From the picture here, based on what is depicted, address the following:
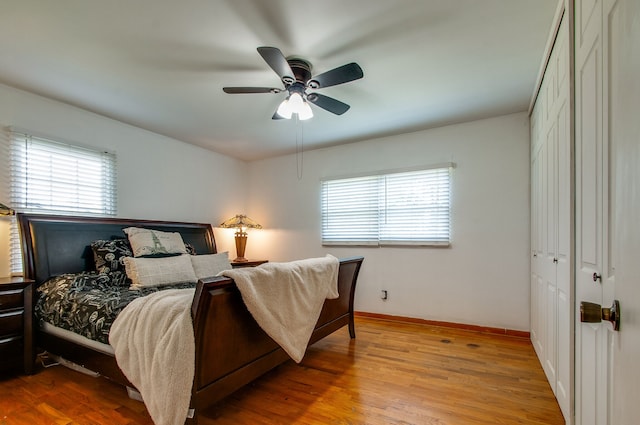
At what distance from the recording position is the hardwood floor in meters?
1.94

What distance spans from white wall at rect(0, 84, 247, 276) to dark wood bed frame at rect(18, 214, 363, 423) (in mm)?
298

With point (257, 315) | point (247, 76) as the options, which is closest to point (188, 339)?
point (257, 315)

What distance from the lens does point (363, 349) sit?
310 cm

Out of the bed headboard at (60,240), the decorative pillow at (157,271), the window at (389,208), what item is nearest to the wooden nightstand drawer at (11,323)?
the bed headboard at (60,240)

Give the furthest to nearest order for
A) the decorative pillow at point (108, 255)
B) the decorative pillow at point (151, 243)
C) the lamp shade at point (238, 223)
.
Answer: the lamp shade at point (238, 223), the decorative pillow at point (151, 243), the decorative pillow at point (108, 255)

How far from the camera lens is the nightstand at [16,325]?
7.93 feet

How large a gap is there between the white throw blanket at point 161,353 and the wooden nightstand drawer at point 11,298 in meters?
1.32

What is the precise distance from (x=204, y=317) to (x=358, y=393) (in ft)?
4.19

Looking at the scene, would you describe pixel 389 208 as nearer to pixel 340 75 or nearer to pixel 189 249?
pixel 340 75
